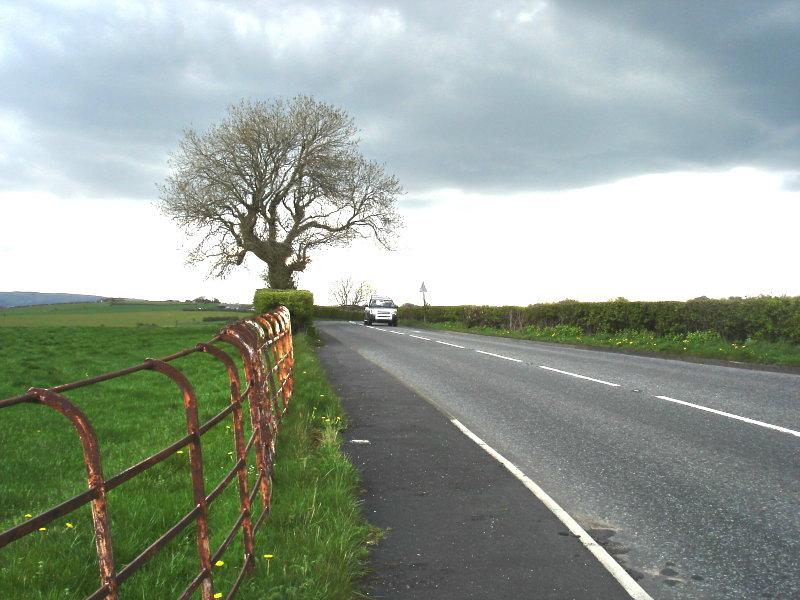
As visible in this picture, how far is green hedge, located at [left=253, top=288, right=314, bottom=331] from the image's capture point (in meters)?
31.3

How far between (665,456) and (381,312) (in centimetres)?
4295

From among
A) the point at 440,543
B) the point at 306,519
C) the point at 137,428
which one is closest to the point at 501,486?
the point at 440,543

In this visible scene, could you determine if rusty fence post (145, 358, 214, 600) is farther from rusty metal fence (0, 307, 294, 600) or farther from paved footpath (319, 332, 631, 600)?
paved footpath (319, 332, 631, 600)

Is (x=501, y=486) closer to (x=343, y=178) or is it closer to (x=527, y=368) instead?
(x=527, y=368)

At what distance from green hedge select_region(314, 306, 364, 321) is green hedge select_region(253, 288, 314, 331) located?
38680mm

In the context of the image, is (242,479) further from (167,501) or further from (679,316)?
(679,316)

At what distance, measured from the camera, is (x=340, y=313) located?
240 ft

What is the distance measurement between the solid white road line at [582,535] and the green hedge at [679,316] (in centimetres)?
1510

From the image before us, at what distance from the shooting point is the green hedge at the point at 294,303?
1233 inches

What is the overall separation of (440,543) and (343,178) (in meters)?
41.8

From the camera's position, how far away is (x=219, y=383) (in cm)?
1480

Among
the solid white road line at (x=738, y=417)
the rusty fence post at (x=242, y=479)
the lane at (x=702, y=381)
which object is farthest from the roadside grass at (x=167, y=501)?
the lane at (x=702, y=381)

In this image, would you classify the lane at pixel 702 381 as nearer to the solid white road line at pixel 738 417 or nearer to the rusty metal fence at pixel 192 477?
the solid white road line at pixel 738 417

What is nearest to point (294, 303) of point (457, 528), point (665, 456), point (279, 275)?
point (279, 275)
